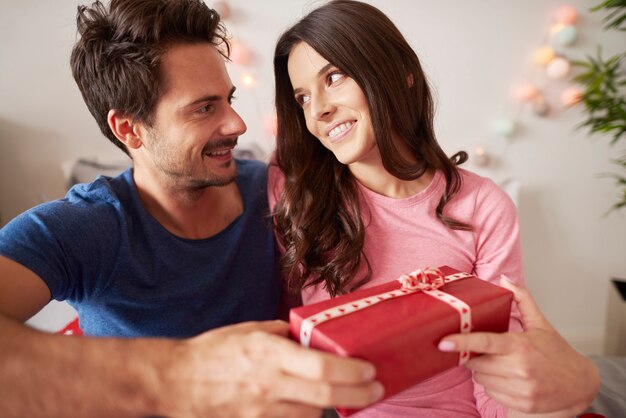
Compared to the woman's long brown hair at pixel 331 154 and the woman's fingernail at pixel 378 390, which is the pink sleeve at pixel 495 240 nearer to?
the woman's long brown hair at pixel 331 154

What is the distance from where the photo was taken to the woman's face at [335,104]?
3.36 feet

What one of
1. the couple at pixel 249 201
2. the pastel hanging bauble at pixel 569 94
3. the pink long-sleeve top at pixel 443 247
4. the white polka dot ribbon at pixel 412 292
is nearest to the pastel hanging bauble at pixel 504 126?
the pastel hanging bauble at pixel 569 94

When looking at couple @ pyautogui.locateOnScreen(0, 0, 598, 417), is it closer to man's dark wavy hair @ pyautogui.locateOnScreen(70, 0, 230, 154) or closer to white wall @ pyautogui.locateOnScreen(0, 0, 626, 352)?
man's dark wavy hair @ pyautogui.locateOnScreen(70, 0, 230, 154)

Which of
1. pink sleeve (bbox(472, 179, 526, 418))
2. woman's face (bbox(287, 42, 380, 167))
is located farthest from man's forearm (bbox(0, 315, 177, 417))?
pink sleeve (bbox(472, 179, 526, 418))

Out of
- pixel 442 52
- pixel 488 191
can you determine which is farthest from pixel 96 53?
pixel 442 52

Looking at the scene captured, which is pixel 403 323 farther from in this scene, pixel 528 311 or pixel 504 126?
pixel 504 126

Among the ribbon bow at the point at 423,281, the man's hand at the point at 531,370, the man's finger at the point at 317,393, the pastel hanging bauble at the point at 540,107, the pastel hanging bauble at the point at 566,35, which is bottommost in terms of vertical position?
the man's hand at the point at 531,370

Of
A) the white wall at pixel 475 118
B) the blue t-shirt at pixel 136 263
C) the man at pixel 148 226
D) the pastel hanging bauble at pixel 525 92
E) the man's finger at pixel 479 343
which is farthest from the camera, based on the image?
the pastel hanging bauble at pixel 525 92

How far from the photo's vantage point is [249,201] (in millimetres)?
1247

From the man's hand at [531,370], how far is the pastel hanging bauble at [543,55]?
5.94 feet

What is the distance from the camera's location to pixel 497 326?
72 centimetres

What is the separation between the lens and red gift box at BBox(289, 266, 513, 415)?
585 millimetres

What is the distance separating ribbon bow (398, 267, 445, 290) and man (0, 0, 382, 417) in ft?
0.80

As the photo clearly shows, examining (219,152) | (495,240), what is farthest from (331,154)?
(495,240)
